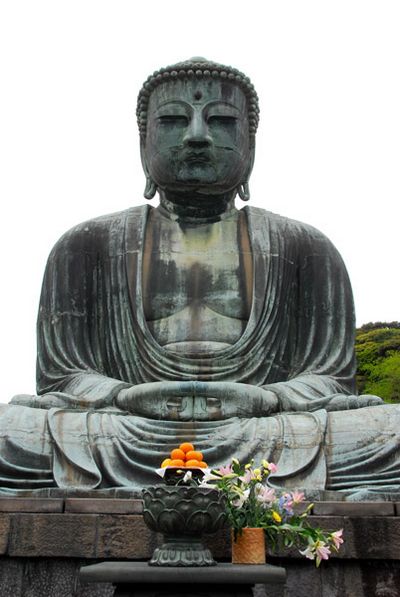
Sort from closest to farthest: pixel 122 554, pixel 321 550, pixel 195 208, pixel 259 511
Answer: pixel 321 550
pixel 259 511
pixel 122 554
pixel 195 208

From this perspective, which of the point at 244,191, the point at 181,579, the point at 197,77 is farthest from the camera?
the point at 244,191

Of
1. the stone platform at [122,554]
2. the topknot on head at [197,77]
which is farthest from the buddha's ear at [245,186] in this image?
the stone platform at [122,554]

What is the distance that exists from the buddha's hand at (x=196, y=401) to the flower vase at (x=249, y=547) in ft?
7.48

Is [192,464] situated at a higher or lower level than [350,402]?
lower

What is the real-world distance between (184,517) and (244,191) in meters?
5.17

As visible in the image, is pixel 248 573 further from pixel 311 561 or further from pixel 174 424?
pixel 174 424

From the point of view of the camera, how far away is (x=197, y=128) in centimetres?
823

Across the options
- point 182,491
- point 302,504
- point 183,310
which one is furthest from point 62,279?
point 182,491

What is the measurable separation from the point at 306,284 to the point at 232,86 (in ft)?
7.07

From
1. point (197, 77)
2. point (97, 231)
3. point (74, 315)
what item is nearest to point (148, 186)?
point (97, 231)

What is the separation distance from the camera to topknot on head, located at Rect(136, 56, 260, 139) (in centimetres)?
852

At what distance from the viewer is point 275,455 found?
6289 millimetres

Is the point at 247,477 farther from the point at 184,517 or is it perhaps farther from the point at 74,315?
the point at 74,315

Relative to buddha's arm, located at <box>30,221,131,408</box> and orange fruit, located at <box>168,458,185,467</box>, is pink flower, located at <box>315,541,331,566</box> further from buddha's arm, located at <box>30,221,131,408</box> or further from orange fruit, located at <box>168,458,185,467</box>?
buddha's arm, located at <box>30,221,131,408</box>
